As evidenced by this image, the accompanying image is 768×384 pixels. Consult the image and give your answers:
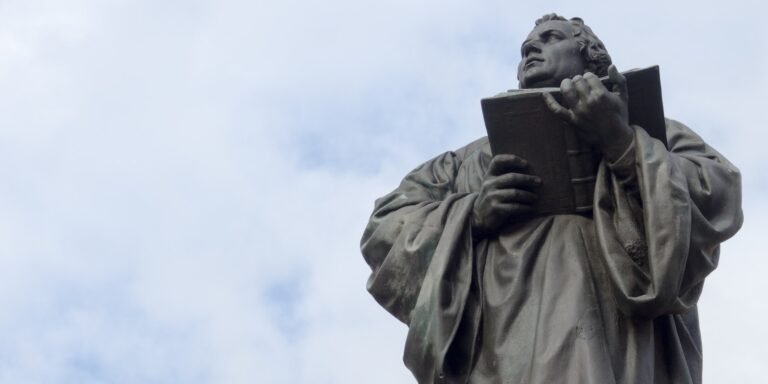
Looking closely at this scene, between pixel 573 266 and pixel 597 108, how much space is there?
90 centimetres

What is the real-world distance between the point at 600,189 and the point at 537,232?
44 centimetres

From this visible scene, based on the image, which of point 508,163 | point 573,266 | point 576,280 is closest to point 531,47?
point 508,163

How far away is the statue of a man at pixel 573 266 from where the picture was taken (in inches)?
415

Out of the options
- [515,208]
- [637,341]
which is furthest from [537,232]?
[637,341]

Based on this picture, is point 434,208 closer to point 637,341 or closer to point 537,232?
point 537,232

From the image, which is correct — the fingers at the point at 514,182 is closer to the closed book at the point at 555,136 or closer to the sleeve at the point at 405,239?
the closed book at the point at 555,136

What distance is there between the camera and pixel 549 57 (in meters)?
11.9

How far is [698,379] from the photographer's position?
11.0 metres

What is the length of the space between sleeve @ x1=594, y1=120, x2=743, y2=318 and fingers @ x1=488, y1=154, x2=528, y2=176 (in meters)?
0.45

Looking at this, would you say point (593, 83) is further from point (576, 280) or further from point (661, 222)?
point (576, 280)

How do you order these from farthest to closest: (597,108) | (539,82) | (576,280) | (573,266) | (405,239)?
(539,82), (405,239), (573,266), (576,280), (597,108)

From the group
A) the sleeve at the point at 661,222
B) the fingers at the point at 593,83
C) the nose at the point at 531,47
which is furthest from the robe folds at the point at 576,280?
the nose at the point at 531,47

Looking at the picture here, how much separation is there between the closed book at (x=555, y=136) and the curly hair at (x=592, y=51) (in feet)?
3.38

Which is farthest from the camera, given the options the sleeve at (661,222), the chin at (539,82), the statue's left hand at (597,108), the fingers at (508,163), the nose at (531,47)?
the nose at (531,47)
